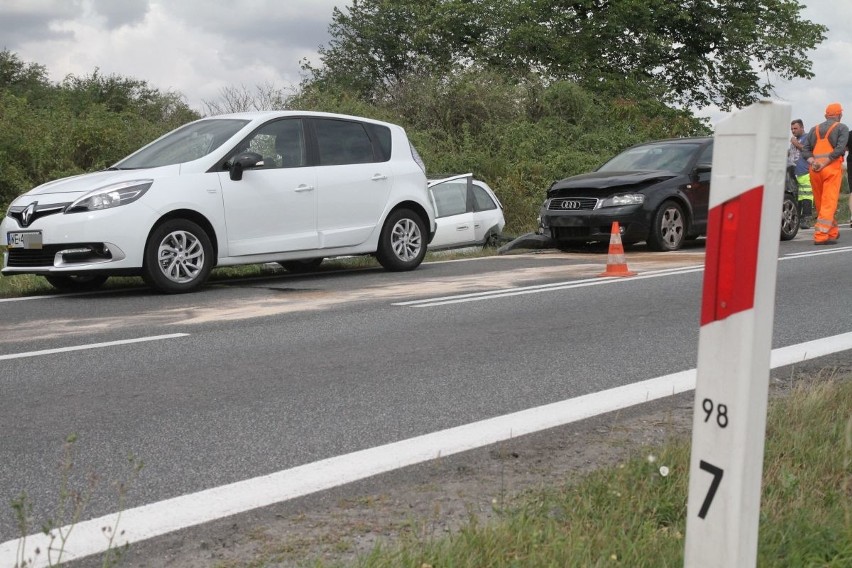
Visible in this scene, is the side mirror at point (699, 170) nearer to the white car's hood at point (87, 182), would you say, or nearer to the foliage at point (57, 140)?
the white car's hood at point (87, 182)

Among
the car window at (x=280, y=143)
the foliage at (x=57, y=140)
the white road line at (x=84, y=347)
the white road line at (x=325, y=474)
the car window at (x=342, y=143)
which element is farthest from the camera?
the foliage at (x=57, y=140)

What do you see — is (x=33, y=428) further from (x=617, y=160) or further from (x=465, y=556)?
(x=617, y=160)

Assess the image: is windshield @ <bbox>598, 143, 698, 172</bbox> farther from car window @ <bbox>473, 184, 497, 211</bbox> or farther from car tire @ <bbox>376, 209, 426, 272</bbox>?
car tire @ <bbox>376, 209, 426, 272</bbox>

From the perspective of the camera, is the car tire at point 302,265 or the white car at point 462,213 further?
the white car at point 462,213

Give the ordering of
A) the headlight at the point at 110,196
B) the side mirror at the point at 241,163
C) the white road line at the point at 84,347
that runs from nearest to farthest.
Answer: the white road line at the point at 84,347 → the headlight at the point at 110,196 → the side mirror at the point at 241,163

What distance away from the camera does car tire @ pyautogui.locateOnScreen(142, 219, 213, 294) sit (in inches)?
407

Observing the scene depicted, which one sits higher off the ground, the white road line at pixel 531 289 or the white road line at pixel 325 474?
the white road line at pixel 325 474

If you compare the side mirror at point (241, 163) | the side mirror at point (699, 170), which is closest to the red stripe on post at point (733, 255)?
the side mirror at point (241, 163)

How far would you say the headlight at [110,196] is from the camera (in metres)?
10.1

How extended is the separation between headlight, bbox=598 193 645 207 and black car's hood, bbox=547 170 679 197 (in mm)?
148

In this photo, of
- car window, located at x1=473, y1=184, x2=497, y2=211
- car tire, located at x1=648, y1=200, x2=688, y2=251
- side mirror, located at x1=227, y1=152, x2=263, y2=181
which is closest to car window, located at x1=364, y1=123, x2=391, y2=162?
side mirror, located at x1=227, y1=152, x2=263, y2=181

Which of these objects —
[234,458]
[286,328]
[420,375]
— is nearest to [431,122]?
[286,328]

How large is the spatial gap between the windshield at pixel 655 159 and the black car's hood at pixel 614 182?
400 millimetres

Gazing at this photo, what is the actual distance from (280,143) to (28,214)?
2743mm
